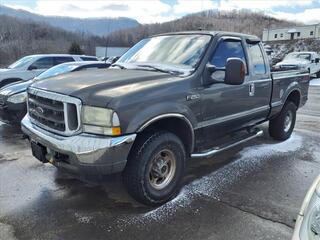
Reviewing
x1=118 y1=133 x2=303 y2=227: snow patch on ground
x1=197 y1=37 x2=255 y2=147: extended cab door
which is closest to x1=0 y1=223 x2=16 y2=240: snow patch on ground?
x1=118 y1=133 x2=303 y2=227: snow patch on ground

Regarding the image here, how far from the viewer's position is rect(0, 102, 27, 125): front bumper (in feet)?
21.5

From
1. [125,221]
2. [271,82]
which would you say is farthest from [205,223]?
[271,82]

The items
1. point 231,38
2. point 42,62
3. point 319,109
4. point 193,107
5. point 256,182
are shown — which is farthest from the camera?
point 42,62

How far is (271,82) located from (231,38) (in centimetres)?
124

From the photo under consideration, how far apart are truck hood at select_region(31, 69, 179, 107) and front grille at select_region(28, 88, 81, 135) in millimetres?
71

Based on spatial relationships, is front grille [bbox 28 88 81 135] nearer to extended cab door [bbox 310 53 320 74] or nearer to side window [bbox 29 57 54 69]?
side window [bbox 29 57 54 69]

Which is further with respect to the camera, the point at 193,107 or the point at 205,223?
the point at 193,107

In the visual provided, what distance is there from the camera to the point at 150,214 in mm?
3594

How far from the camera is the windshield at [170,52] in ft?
13.9

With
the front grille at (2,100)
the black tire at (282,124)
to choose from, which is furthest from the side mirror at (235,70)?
the front grille at (2,100)

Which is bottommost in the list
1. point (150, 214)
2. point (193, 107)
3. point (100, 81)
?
point (150, 214)

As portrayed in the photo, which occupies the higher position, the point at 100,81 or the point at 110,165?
the point at 100,81

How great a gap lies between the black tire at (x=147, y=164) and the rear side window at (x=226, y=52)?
127 centimetres

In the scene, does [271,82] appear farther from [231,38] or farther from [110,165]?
[110,165]
